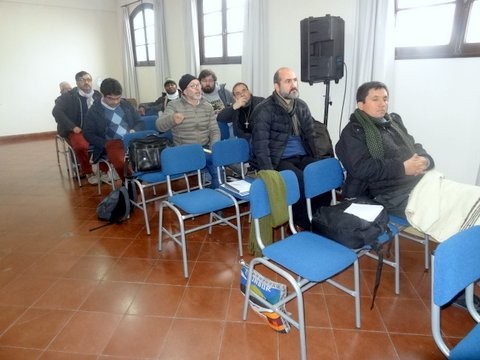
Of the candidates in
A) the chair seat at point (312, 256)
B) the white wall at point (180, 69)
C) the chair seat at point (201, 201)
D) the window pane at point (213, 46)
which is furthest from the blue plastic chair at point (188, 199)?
the window pane at point (213, 46)

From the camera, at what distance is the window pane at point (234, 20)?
505 centimetres

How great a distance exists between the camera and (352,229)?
67.3 inches

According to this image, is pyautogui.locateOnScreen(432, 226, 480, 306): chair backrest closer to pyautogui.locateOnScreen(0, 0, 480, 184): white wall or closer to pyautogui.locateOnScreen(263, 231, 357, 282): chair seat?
pyautogui.locateOnScreen(263, 231, 357, 282): chair seat

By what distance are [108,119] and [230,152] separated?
1.62 m

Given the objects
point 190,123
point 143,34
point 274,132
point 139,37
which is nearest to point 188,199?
point 274,132

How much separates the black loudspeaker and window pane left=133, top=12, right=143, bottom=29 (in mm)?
5173

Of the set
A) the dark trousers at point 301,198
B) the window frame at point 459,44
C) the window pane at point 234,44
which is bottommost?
the dark trousers at point 301,198

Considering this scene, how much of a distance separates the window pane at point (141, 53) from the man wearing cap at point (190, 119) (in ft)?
16.0

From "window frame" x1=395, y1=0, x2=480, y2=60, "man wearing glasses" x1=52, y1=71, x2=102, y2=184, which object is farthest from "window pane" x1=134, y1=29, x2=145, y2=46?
"window frame" x1=395, y1=0, x2=480, y2=60

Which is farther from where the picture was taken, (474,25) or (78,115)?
(78,115)

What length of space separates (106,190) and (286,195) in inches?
116

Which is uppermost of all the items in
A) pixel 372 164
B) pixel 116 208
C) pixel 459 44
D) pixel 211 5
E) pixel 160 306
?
pixel 211 5

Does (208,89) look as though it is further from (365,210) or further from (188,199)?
(365,210)

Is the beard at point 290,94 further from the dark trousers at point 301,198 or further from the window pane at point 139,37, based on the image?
the window pane at point 139,37
